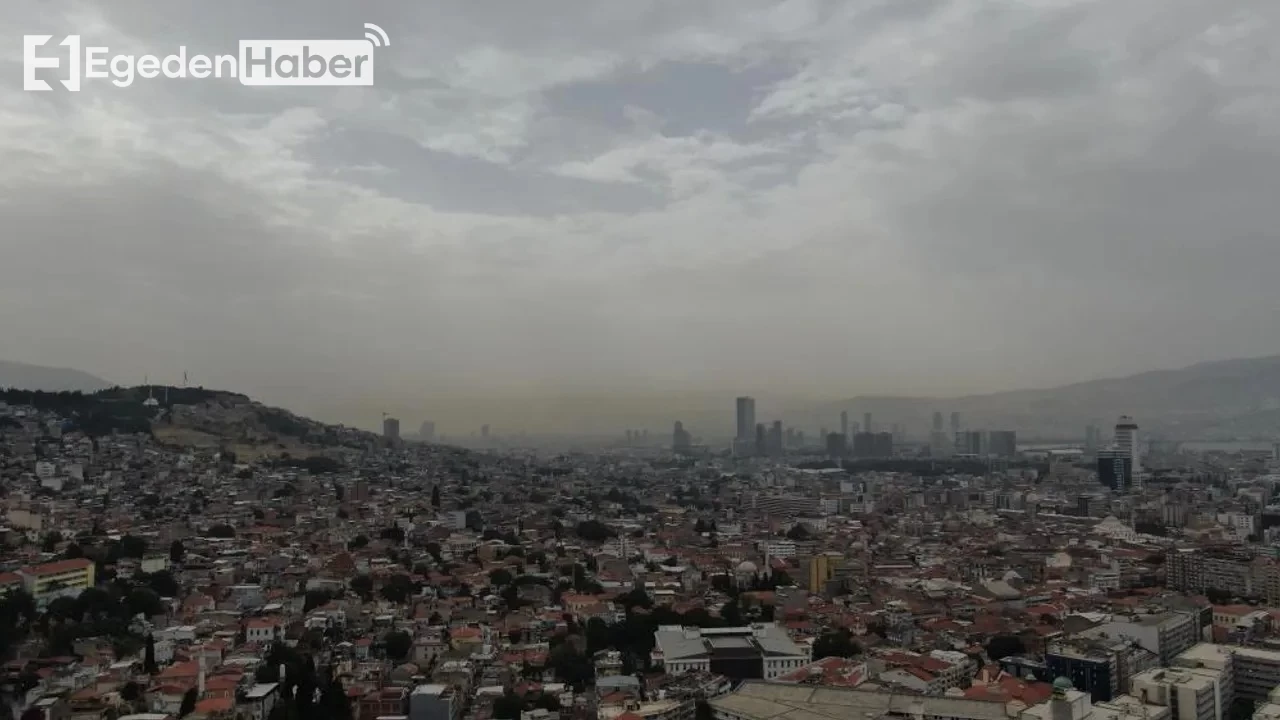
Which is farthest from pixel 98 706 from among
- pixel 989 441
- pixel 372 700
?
pixel 989 441

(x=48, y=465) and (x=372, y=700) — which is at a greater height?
(x=48, y=465)

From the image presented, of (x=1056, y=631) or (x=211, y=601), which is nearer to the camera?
(x=1056, y=631)

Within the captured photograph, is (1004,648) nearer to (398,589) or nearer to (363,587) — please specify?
(398,589)

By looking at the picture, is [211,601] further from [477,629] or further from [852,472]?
[852,472]

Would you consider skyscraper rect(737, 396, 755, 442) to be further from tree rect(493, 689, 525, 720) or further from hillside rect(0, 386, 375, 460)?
tree rect(493, 689, 525, 720)

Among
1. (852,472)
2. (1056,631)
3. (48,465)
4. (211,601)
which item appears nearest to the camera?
(1056,631)

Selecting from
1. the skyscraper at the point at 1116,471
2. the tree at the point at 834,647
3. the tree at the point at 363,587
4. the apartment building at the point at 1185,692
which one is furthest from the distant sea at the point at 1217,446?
the apartment building at the point at 1185,692
